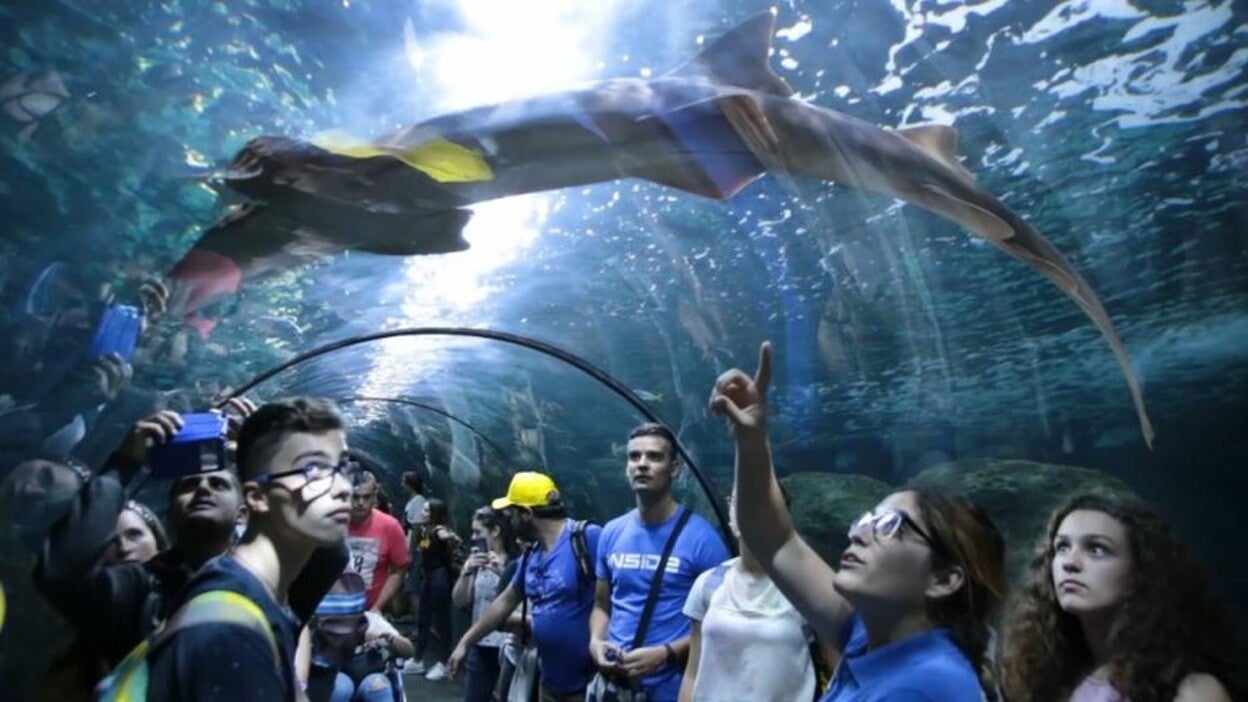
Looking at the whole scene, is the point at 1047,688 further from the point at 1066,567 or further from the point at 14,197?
the point at 14,197

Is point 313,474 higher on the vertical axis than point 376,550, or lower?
higher

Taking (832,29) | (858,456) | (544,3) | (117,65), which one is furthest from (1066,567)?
(858,456)

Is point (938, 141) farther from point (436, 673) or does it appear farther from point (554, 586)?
point (436, 673)

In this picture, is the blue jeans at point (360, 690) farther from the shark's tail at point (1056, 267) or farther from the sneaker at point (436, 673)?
the sneaker at point (436, 673)

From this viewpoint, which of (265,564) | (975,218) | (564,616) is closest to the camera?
(265,564)

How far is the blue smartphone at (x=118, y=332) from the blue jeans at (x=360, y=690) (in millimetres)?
4696

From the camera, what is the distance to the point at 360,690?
520 centimetres

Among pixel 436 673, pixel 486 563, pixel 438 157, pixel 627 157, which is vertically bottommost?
pixel 436 673

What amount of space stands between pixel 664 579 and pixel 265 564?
2.99m

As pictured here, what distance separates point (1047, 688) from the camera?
311 centimetres

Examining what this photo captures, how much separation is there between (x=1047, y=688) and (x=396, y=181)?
16.6 feet

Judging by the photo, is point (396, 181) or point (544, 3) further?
point (396, 181)

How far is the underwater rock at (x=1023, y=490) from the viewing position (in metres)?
8.88

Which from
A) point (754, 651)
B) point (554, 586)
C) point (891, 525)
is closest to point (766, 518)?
point (891, 525)
